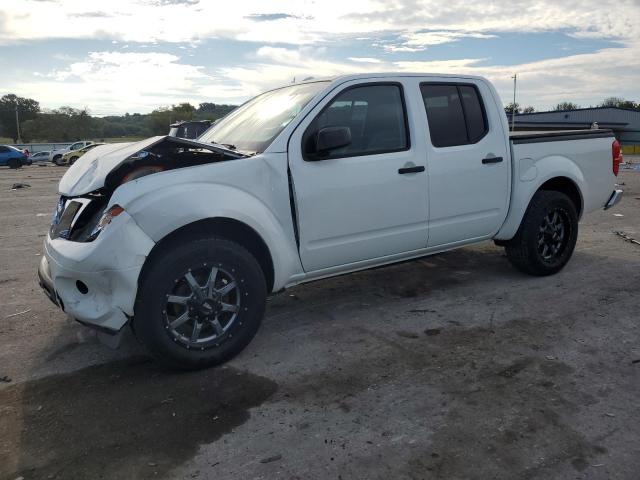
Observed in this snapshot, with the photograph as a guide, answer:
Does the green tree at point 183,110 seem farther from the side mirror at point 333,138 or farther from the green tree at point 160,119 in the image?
the side mirror at point 333,138

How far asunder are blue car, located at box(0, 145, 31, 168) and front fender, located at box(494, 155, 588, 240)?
109 ft

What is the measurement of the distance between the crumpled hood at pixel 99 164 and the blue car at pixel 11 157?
106 feet

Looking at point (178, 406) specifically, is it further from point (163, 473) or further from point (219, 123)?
point (219, 123)

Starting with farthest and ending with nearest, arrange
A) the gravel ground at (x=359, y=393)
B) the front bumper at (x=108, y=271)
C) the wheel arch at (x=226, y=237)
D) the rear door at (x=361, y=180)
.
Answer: the rear door at (x=361, y=180)
the wheel arch at (x=226, y=237)
the front bumper at (x=108, y=271)
the gravel ground at (x=359, y=393)

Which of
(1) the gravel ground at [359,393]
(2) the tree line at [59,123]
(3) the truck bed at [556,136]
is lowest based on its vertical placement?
(1) the gravel ground at [359,393]

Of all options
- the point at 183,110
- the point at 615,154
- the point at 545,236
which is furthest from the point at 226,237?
the point at 183,110

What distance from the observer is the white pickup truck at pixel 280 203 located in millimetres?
3268

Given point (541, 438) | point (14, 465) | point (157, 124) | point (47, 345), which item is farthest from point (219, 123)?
point (157, 124)

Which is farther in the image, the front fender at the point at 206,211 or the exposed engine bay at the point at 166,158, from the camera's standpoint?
the exposed engine bay at the point at 166,158

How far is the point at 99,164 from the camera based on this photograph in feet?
11.7

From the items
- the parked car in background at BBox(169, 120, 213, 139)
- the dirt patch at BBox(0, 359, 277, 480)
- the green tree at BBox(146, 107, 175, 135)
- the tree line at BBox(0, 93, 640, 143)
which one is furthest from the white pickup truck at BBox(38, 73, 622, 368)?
the green tree at BBox(146, 107, 175, 135)

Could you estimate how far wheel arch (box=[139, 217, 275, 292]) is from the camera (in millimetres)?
3371

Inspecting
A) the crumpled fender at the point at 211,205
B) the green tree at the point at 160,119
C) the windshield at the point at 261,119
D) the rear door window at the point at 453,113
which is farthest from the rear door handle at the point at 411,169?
the green tree at the point at 160,119

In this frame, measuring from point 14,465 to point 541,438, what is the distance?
2.54 meters
